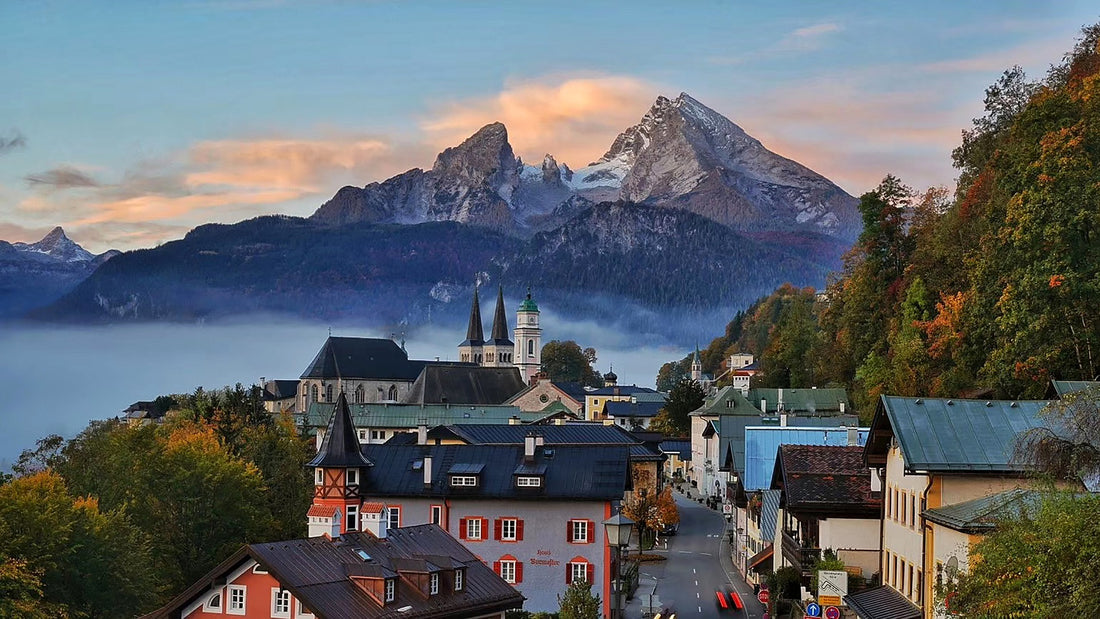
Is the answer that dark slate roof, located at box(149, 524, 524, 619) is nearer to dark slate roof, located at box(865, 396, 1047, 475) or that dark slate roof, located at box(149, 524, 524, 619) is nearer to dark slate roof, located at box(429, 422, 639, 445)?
dark slate roof, located at box(865, 396, 1047, 475)

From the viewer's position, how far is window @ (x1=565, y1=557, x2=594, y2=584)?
66.9m

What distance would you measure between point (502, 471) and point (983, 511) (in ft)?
130

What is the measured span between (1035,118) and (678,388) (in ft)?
350

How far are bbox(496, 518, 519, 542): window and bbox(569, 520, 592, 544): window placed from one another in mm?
2578

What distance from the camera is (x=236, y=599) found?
4362cm

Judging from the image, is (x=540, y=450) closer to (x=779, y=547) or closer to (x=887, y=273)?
(x=779, y=547)

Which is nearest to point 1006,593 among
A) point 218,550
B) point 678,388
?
point 218,550

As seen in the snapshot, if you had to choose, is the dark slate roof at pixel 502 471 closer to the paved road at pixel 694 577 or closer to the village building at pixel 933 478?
the paved road at pixel 694 577

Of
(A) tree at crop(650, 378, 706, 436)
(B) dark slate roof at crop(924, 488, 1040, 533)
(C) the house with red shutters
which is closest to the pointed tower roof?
(C) the house with red shutters

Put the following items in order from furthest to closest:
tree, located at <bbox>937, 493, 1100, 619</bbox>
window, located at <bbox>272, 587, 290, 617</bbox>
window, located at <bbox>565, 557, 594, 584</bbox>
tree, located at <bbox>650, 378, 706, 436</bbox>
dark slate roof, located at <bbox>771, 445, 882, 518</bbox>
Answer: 1. tree, located at <bbox>650, 378, 706, 436</bbox>
2. window, located at <bbox>565, 557, 594, 584</bbox>
3. dark slate roof, located at <bbox>771, 445, 882, 518</bbox>
4. window, located at <bbox>272, 587, 290, 617</bbox>
5. tree, located at <bbox>937, 493, 1100, 619</bbox>

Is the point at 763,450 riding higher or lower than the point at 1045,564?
lower

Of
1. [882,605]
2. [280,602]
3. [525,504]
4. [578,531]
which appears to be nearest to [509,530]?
[525,504]

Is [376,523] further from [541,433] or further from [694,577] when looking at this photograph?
[541,433]

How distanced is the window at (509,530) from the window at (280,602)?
26172 mm
